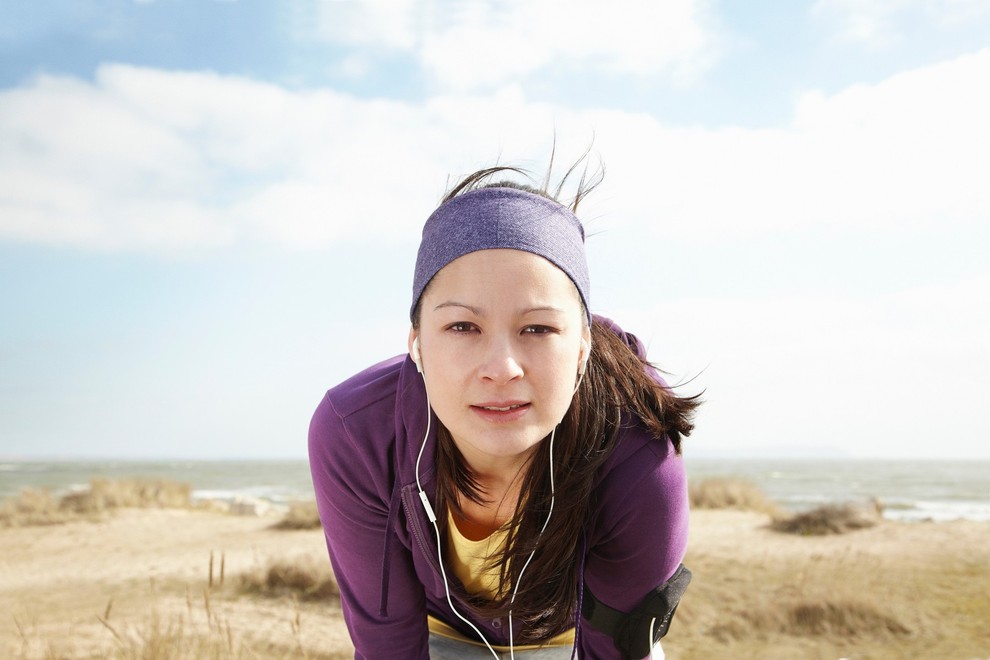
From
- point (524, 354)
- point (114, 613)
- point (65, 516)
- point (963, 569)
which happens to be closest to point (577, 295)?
point (524, 354)

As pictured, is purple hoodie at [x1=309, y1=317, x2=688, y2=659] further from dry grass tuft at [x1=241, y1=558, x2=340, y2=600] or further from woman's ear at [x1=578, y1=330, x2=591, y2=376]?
dry grass tuft at [x1=241, y1=558, x2=340, y2=600]

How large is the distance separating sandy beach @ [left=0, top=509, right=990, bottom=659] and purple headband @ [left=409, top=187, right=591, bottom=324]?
1697 mm

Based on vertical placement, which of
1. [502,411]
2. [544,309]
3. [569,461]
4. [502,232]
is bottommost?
[569,461]

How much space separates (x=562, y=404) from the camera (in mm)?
2039

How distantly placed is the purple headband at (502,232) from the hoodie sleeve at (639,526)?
49 cm

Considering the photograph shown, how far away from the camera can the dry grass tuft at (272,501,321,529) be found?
34.1 ft

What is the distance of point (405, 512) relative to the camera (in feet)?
7.99

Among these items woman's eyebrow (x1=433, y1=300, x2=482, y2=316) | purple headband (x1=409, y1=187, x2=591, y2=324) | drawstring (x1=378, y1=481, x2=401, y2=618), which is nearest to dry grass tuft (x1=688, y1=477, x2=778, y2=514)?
drawstring (x1=378, y1=481, x2=401, y2=618)

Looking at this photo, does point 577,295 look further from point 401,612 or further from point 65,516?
point 65,516

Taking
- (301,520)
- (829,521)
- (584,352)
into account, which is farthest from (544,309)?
(301,520)

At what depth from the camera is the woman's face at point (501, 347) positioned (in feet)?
6.38

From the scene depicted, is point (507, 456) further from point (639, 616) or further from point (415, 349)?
point (639, 616)

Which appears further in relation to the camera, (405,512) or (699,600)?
(699,600)

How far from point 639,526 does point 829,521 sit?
7804mm
